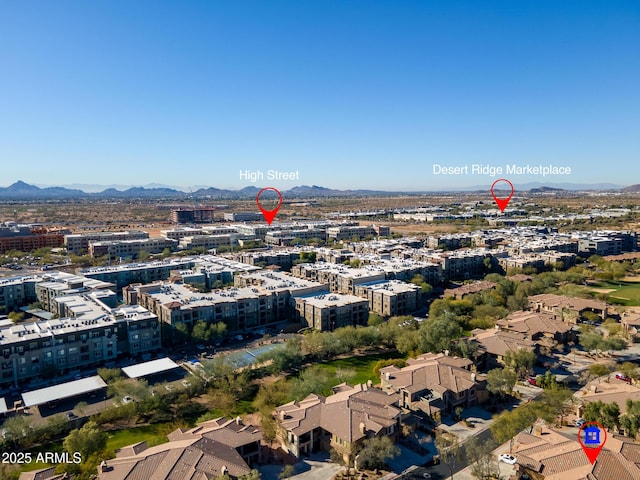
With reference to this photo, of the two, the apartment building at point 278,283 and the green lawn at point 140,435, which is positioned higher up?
the apartment building at point 278,283

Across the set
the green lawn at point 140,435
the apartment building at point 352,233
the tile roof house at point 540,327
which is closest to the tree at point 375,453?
the green lawn at point 140,435

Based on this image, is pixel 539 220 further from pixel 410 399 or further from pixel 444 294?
pixel 410 399

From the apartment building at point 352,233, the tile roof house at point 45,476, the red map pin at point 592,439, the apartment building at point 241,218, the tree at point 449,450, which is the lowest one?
the tree at point 449,450

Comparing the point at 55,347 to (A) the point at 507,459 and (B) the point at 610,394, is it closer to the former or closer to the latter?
(A) the point at 507,459

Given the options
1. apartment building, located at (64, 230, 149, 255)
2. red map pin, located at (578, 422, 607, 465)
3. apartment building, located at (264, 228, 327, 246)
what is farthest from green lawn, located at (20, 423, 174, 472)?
apartment building, located at (64, 230, 149, 255)

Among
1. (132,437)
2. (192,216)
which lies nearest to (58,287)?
(132,437)

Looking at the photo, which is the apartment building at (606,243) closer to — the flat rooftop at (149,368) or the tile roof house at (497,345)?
the tile roof house at (497,345)
